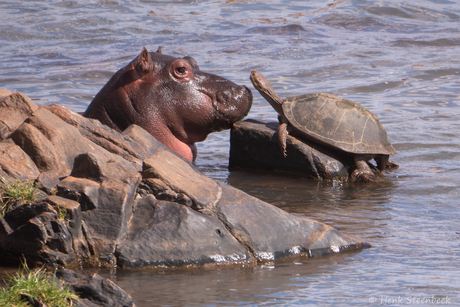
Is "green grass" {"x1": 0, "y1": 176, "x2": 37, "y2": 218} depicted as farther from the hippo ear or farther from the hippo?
the hippo ear

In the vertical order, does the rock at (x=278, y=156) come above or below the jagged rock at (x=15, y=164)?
below

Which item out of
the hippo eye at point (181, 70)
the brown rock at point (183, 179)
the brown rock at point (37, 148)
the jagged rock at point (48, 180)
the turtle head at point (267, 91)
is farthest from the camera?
the turtle head at point (267, 91)

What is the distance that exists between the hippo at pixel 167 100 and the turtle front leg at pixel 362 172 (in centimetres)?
161

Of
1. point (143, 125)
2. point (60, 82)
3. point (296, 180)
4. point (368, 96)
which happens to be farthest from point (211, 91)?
point (60, 82)

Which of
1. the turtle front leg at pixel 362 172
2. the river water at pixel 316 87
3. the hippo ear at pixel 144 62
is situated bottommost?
the turtle front leg at pixel 362 172

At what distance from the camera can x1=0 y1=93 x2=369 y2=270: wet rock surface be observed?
3697 millimetres

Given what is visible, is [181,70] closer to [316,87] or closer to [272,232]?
[272,232]

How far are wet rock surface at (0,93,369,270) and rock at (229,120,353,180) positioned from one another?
2.68 meters

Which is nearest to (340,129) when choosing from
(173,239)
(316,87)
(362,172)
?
(362,172)

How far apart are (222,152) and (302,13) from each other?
15.1 m

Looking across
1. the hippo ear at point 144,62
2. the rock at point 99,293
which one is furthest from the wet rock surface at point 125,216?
the hippo ear at point 144,62

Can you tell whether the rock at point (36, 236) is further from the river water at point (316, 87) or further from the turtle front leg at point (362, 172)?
the turtle front leg at point (362, 172)

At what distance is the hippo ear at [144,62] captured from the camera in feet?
20.9

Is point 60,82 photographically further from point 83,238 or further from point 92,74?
point 83,238
